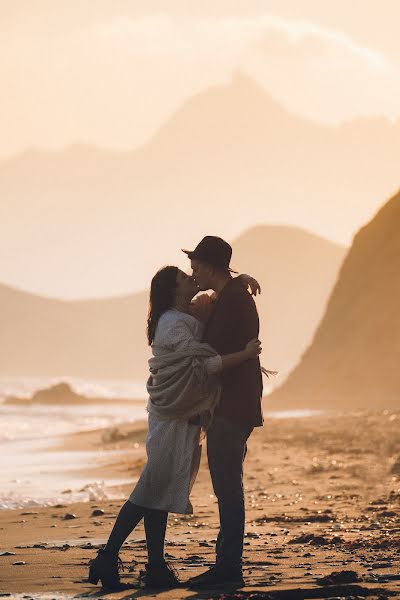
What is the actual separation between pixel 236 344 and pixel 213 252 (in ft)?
1.86

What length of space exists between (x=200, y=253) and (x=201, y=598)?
206cm

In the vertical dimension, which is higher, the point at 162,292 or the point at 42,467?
the point at 42,467

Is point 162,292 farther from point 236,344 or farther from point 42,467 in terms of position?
point 42,467

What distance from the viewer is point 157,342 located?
7.49 m

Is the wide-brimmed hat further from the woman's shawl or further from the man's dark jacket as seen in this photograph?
the woman's shawl

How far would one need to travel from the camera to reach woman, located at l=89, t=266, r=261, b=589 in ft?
23.9

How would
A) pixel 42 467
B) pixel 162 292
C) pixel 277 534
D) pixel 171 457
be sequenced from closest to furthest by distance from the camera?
pixel 171 457 < pixel 162 292 < pixel 277 534 < pixel 42 467

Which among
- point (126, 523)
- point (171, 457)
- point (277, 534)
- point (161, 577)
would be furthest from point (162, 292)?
point (277, 534)

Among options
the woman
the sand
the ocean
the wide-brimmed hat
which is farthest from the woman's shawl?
the ocean

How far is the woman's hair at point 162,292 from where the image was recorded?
752 centimetres

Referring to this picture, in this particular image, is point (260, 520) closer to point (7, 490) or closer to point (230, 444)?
point (230, 444)

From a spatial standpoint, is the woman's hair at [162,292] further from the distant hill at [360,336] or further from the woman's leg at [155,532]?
the distant hill at [360,336]

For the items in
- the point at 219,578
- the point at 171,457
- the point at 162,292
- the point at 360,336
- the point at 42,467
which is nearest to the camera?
the point at 219,578

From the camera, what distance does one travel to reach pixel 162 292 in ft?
24.7
